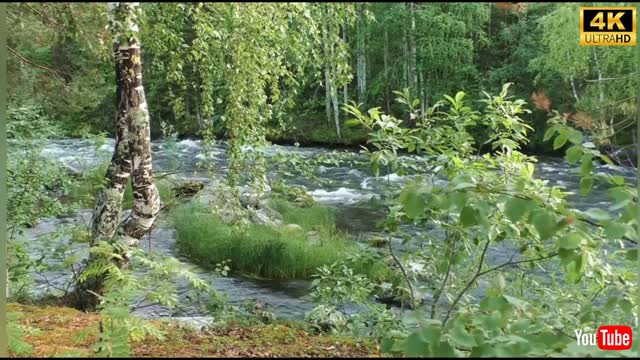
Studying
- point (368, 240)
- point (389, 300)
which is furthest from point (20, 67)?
point (368, 240)

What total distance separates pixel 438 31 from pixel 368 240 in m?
4.74

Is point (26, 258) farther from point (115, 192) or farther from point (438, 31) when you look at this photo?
point (438, 31)

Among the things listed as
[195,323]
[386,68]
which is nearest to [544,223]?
[195,323]

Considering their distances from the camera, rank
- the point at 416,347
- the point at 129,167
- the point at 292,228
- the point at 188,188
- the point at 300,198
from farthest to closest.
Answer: the point at 188,188
the point at 300,198
the point at 292,228
the point at 129,167
the point at 416,347

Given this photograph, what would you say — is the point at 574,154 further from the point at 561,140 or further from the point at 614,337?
the point at 614,337

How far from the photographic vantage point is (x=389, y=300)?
6977mm

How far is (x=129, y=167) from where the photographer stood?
4656mm

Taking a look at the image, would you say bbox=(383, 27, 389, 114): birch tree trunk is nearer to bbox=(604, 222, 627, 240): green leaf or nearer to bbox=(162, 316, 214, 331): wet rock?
bbox=(162, 316, 214, 331): wet rock

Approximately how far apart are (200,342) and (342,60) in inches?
84.2

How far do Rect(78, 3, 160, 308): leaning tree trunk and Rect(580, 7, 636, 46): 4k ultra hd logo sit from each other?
2.91m

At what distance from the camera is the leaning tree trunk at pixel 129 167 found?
445 centimetres

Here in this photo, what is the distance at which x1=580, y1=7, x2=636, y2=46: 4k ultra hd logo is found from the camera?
113 inches

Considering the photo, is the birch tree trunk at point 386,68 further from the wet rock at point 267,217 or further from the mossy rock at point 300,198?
the wet rock at point 267,217

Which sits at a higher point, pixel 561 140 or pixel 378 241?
pixel 561 140
